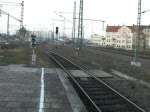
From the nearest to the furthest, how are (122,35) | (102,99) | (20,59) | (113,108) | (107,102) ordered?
(113,108)
(107,102)
(102,99)
(20,59)
(122,35)

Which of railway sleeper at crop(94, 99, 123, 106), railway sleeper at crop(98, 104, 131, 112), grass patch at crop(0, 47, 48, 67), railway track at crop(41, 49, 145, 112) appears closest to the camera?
railway sleeper at crop(98, 104, 131, 112)

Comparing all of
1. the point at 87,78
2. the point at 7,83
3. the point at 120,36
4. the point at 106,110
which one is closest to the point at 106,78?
the point at 87,78

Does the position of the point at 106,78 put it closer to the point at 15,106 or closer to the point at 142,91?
the point at 142,91

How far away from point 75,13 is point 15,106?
173ft

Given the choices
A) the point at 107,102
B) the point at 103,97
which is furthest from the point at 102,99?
the point at 107,102

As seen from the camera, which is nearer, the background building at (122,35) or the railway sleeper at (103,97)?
the railway sleeper at (103,97)

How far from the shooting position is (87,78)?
1856 centimetres

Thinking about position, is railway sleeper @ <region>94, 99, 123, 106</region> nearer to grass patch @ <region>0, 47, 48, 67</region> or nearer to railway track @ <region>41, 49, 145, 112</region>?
railway track @ <region>41, 49, 145, 112</region>

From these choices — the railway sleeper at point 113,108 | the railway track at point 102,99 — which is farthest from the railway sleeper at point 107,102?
the railway sleeper at point 113,108

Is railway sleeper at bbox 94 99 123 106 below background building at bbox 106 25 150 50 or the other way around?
below

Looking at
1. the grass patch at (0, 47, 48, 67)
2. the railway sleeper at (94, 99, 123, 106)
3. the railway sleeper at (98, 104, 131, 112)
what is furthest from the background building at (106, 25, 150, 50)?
the railway sleeper at (98, 104, 131, 112)

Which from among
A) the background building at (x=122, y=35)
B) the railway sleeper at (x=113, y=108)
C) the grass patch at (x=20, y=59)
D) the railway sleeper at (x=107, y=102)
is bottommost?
the railway sleeper at (x=113, y=108)

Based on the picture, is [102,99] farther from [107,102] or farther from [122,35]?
[122,35]

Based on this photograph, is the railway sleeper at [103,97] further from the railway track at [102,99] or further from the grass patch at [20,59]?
the grass patch at [20,59]
